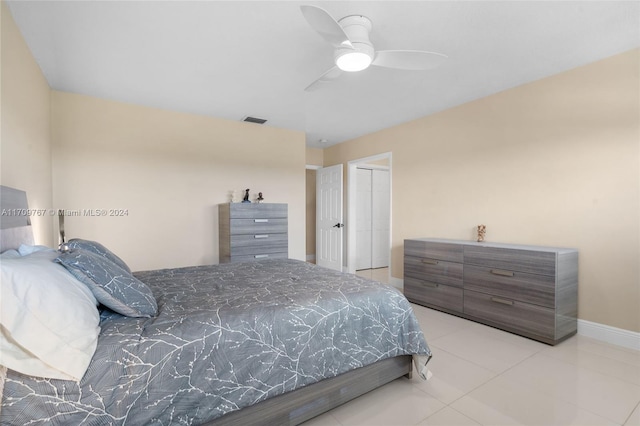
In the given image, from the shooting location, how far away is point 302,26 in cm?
218

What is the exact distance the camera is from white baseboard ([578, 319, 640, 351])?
2539 millimetres

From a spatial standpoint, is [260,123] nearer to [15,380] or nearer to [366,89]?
[366,89]

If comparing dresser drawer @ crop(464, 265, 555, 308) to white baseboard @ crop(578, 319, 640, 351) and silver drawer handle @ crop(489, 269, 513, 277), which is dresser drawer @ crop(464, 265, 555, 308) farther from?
white baseboard @ crop(578, 319, 640, 351)

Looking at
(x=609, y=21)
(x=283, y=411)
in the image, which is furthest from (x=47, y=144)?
(x=609, y=21)

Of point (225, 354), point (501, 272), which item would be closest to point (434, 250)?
point (501, 272)

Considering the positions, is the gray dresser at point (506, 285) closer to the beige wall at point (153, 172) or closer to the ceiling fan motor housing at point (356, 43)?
the ceiling fan motor housing at point (356, 43)

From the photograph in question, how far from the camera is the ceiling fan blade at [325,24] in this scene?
156cm

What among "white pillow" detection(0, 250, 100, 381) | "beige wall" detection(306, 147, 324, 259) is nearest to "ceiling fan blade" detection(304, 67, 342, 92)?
"white pillow" detection(0, 250, 100, 381)

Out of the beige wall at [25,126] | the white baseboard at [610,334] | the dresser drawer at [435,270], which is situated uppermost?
the beige wall at [25,126]

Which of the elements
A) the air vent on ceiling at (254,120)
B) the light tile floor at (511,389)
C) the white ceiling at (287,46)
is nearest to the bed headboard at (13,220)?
the white ceiling at (287,46)

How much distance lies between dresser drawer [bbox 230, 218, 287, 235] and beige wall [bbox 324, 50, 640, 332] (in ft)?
6.70

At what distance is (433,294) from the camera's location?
11.8ft

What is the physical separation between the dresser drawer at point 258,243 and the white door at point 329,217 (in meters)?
1.55

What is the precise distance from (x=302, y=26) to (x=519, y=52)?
182 centimetres
